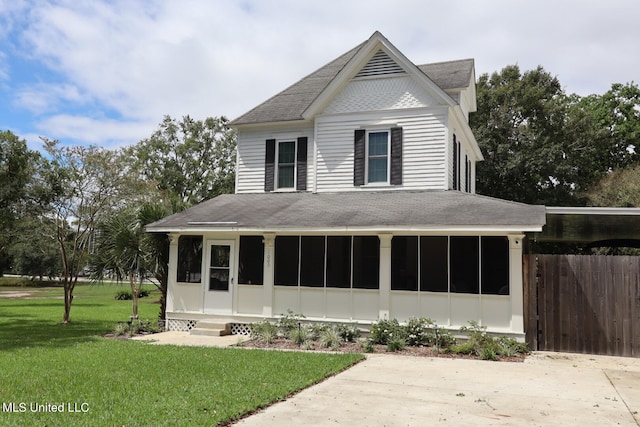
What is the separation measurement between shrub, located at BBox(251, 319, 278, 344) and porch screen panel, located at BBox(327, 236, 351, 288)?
6.15ft

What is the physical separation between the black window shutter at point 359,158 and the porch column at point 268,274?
139 inches

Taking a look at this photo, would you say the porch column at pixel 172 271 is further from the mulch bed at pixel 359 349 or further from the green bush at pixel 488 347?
the green bush at pixel 488 347

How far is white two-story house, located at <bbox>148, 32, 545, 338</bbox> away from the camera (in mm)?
12250

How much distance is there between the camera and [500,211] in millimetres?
12055

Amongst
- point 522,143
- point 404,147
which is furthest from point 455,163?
point 522,143

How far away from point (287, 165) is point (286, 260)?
423cm

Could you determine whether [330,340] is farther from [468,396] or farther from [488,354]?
[468,396]

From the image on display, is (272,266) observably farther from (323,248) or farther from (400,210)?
(400,210)

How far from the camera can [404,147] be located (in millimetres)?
15375

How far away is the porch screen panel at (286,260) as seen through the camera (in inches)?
551

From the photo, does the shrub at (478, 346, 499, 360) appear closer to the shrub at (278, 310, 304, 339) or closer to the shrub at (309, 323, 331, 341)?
the shrub at (309, 323, 331, 341)

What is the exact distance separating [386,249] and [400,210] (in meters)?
1.09

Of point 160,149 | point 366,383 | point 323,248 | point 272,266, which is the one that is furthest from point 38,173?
point 160,149

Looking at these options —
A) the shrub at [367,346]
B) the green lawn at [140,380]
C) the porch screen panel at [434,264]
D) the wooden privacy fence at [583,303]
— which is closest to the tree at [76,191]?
the green lawn at [140,380]
